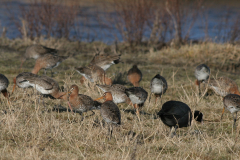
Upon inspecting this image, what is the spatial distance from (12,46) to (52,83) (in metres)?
8.82

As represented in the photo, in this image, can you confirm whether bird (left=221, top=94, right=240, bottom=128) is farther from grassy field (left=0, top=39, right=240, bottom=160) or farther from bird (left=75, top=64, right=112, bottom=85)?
bird (left=75, top=64, right=112, bottom=85)

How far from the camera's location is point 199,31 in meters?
28.9

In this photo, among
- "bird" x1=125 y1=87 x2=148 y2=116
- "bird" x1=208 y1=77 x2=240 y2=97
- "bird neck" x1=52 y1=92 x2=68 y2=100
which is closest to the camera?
"bird" x1=125 y1=87 x2=148 y2=116

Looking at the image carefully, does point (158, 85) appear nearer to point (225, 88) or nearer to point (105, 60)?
point (225, 88)

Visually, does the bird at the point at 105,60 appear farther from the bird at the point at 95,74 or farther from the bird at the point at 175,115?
the bird at the point at 175,115

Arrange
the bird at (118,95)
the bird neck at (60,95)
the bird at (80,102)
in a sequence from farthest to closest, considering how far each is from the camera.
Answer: the bird at (118,95) < the bird neck at (60,95) < the bird at (80,102)

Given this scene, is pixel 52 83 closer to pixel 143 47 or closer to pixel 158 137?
pixel 158 137

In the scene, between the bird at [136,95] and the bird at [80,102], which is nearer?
the bird at [80,102]

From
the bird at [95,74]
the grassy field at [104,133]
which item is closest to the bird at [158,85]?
the grassy field at [104,133]

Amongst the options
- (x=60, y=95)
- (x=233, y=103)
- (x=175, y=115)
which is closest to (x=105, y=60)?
(x=60, y=95)

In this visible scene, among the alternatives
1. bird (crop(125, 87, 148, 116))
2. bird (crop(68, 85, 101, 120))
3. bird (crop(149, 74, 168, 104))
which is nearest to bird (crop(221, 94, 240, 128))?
bird (crop(125, 87, 148, 116))

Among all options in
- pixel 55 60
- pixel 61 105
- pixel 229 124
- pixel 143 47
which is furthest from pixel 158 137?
pixel 143 47

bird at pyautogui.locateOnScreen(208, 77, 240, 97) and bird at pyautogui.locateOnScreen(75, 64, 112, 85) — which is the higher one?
bird at pyautogui.locateOnScreen(75, 64, 112, 85)

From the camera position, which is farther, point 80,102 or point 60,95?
point 60,95
